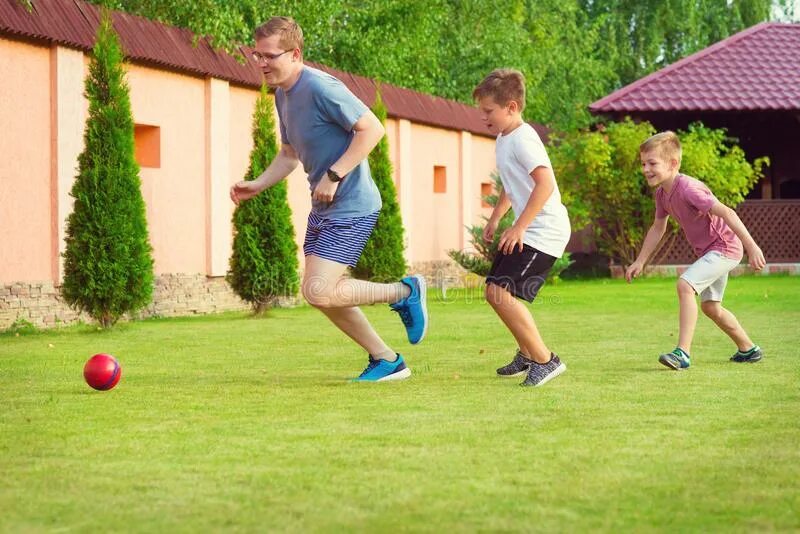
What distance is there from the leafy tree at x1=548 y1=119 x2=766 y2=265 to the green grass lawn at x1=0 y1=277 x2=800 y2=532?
14.9m

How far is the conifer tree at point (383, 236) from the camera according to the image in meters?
18.9

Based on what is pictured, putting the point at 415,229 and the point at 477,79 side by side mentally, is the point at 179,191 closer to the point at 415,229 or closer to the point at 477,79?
the point at 415,229

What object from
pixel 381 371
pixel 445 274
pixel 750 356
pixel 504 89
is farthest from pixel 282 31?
pixel 445 274

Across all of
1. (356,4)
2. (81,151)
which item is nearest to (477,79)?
(356,4)

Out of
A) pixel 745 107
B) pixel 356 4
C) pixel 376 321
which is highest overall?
pixel 356 4

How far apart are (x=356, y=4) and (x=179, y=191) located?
14.8 m

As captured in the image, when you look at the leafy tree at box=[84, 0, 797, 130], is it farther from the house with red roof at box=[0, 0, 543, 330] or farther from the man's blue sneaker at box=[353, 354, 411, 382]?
the man's blue sneaker at box=[353, 354, 411, 382]

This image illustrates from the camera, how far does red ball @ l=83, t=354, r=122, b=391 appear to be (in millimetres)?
6910

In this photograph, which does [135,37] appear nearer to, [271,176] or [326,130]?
[271,176]

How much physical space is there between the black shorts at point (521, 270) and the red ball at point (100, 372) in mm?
2096

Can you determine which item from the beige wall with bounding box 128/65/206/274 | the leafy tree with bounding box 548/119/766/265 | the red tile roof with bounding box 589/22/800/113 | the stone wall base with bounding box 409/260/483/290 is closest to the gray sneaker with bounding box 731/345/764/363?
the beige wall with bounding box 128/65/206/274

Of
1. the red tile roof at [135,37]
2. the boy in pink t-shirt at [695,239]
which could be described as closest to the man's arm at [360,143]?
the boy in pink t-shirt at [695,239]

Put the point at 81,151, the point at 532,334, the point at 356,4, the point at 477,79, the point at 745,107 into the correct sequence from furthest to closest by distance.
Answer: the point at 477,79
the point at 356,4
the point at 745,107
the point at 81,151
the point at 532,334

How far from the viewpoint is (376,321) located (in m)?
13.8
